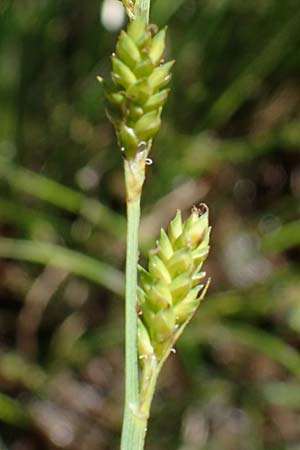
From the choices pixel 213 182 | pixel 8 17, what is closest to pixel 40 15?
pixel 8 17

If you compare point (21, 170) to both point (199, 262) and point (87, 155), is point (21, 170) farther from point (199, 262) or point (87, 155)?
point (199, 262)

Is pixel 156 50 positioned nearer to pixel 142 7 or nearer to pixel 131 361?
pixel 142 7

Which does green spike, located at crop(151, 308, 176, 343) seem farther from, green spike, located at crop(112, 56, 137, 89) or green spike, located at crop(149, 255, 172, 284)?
green spike, located at crop(112, 56, 137, 89)

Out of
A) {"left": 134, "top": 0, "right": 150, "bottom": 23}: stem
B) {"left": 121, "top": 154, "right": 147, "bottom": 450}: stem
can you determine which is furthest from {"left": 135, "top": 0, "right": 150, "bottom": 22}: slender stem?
{"left": 121, "top": 154, "right": 147, "bottom": 450}: stem

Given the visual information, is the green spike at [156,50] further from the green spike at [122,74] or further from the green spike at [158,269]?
the green spike at [158,269]

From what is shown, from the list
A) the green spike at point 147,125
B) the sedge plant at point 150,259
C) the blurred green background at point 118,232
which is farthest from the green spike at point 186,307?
the blurred green background at point 118,232

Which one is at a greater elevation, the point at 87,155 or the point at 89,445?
the point at 87,155
